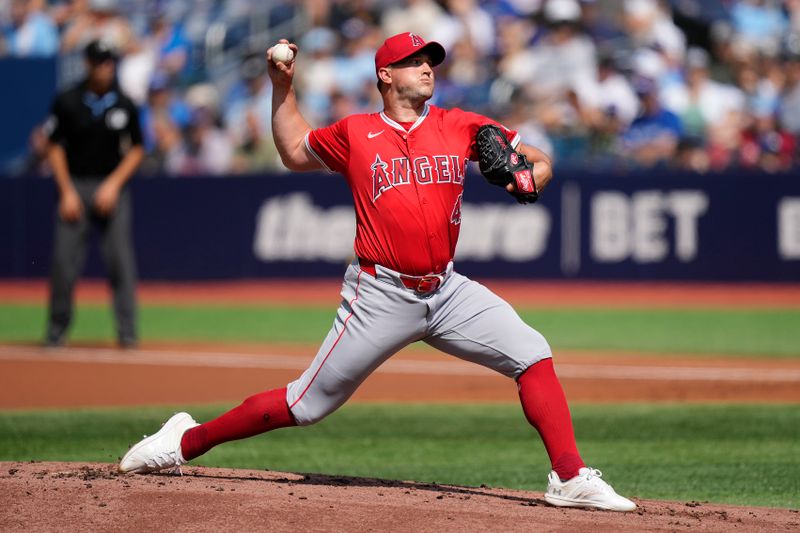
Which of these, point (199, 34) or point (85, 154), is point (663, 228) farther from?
point (199, 34)

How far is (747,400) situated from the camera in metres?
8.82

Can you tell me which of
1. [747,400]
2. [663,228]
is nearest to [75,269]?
[747,400]

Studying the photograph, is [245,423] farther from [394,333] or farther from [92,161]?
[92,161]

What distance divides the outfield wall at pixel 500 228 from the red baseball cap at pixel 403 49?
11.0 metres

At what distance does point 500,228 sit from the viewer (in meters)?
16.6

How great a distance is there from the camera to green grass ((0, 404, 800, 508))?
623 centimetres

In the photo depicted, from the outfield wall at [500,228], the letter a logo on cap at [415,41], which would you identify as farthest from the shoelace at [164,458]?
the outfield wall at [500,228]

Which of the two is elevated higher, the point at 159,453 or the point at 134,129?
the point at 134,129

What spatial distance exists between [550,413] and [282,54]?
1.88 meters

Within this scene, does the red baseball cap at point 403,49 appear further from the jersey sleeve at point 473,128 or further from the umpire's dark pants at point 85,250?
the umpire's dark pants at point 85,250

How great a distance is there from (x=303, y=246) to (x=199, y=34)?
5.75 metres

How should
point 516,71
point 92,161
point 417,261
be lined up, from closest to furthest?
point 417,261, point 92,161, point 516,71

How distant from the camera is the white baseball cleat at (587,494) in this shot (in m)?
4.86

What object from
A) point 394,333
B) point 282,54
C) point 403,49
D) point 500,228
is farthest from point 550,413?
point 500,228
